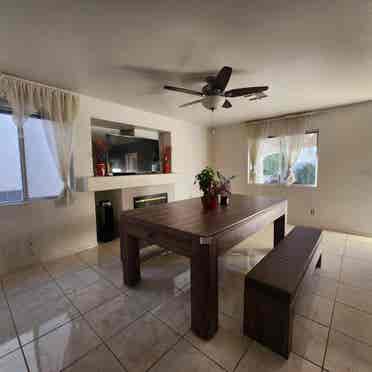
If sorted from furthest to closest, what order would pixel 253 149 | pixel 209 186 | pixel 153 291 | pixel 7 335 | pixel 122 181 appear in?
pixel 253 149, pixel 122 181, pixel 209 186, pixel 153 291, pixel 7 335

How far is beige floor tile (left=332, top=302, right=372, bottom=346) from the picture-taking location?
4.46ft

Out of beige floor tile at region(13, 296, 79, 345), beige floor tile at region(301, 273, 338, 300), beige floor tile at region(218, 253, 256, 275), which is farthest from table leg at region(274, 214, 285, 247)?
beige floor tile at region(13, 296, 79, 345)

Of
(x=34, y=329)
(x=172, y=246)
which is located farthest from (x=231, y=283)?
(x=34, y=329)

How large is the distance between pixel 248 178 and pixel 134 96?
9.97 ft

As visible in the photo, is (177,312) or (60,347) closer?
(60,347)

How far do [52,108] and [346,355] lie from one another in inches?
142

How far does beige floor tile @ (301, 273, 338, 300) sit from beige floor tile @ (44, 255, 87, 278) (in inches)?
98.3

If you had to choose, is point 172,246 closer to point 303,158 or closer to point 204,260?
point 204,260

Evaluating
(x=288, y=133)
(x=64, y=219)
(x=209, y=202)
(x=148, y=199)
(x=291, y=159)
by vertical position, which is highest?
(x=288, y=133)

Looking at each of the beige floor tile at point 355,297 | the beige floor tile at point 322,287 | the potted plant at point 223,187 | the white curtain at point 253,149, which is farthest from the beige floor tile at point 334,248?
the white curtain at point 253,149

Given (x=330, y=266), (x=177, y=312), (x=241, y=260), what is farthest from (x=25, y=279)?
(x=330, y=266)

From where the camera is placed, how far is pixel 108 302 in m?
1.72

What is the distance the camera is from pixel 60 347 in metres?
1.29

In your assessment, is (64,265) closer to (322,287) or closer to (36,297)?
(36,297)
